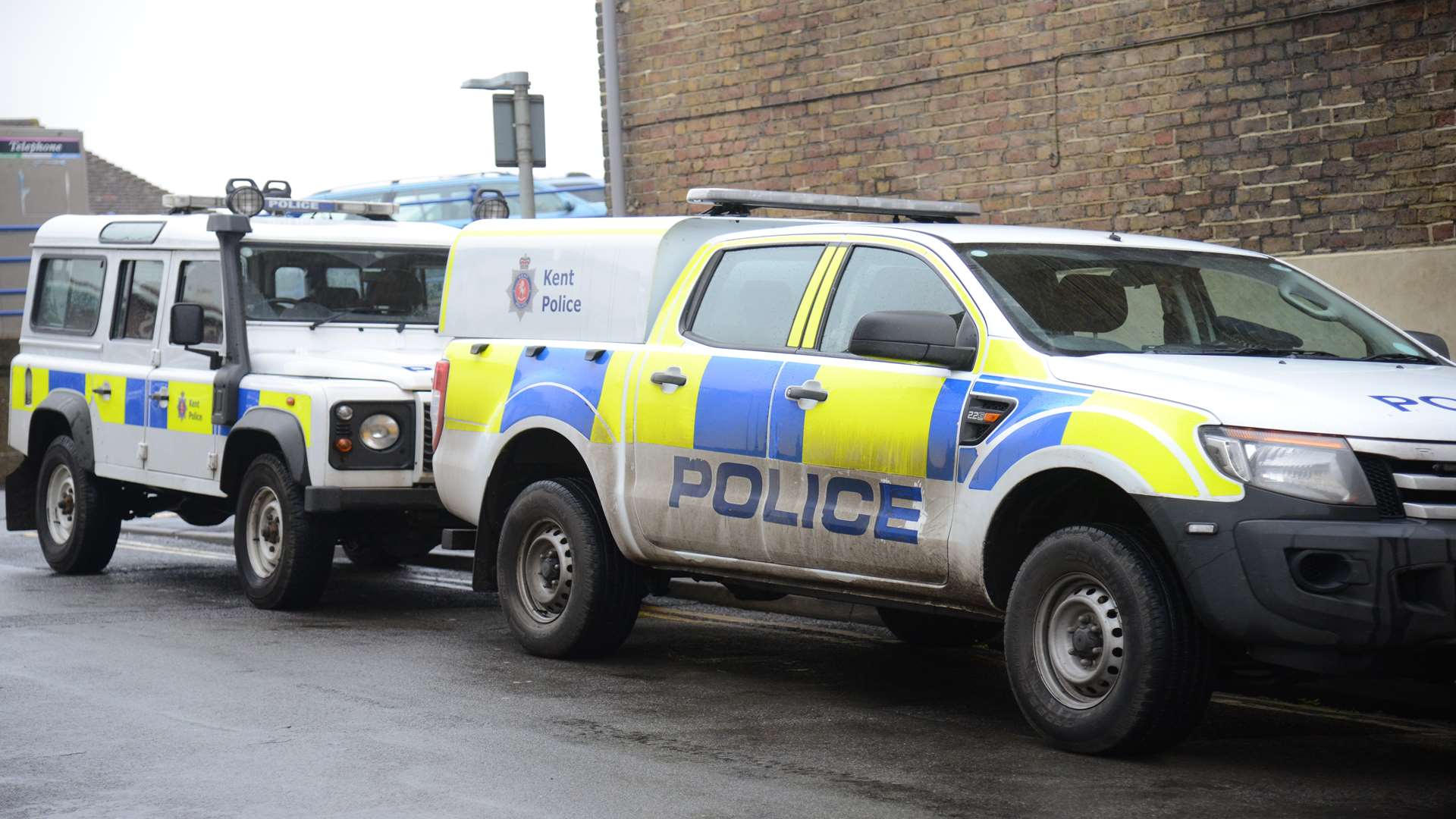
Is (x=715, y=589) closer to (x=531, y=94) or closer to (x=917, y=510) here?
(x=917, y=510)

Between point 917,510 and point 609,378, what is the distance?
196 centimetres

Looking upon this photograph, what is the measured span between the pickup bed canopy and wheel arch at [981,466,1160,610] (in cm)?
227

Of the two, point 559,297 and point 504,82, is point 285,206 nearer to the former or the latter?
point 504,82

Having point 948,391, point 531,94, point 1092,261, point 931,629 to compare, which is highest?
point 531,94

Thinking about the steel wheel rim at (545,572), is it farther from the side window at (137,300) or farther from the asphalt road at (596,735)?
the side window at (137,300)

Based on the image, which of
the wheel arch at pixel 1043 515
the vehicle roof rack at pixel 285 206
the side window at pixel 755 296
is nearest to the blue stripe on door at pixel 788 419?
the side window at pixel 755 296

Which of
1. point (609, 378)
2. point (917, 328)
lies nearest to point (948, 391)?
point (917, 328)

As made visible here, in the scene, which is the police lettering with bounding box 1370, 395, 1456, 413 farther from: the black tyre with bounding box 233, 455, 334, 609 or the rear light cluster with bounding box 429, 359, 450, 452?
the black tyre with bounding box 233, 455, 334, 609

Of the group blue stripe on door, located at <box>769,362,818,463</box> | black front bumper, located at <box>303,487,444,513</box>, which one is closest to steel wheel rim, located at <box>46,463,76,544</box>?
black front bumper, located at <box>303,487,444,513</box>

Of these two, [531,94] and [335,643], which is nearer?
[335,643]

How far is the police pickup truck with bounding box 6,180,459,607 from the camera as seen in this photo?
34.1 ft

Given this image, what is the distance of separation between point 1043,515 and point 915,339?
778 mm

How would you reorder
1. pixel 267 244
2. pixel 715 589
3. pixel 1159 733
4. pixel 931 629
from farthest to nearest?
pixel 267 244
pixel 715 589
pixel 931 629
pixel 1159 733

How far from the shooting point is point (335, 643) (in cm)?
941
